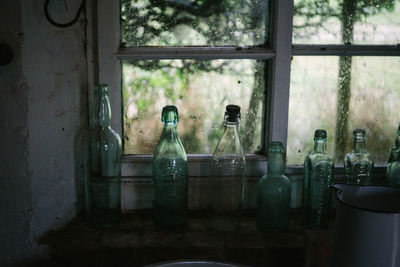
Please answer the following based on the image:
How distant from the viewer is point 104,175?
1219 mm

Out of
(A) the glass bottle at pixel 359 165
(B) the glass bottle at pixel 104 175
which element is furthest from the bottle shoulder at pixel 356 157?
(B) the glass bottle at pixel 104 175

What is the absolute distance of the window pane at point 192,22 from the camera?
1208mm

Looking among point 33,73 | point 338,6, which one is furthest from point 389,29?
point 33,73

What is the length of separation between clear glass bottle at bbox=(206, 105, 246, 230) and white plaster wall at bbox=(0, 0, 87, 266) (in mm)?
385

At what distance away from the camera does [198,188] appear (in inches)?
50.6

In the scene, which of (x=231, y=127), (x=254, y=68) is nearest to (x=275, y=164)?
(x=231, y=127)

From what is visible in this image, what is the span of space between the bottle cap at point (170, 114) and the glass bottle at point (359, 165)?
490mm

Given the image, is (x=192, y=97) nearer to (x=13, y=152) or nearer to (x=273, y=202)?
(x=273, y=202)

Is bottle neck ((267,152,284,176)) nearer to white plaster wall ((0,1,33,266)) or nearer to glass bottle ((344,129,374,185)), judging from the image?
glass bottle ((344,129,374,185))

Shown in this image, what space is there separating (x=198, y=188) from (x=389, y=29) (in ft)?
2.34

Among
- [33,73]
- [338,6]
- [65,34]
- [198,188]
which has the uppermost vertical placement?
[338,6]

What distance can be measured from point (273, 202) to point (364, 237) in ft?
1.71

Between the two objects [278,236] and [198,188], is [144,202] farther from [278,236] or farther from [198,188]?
[278,236]

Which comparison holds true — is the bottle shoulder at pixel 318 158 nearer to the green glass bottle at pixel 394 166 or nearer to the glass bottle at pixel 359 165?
the glass bottle at pixel 359 165
